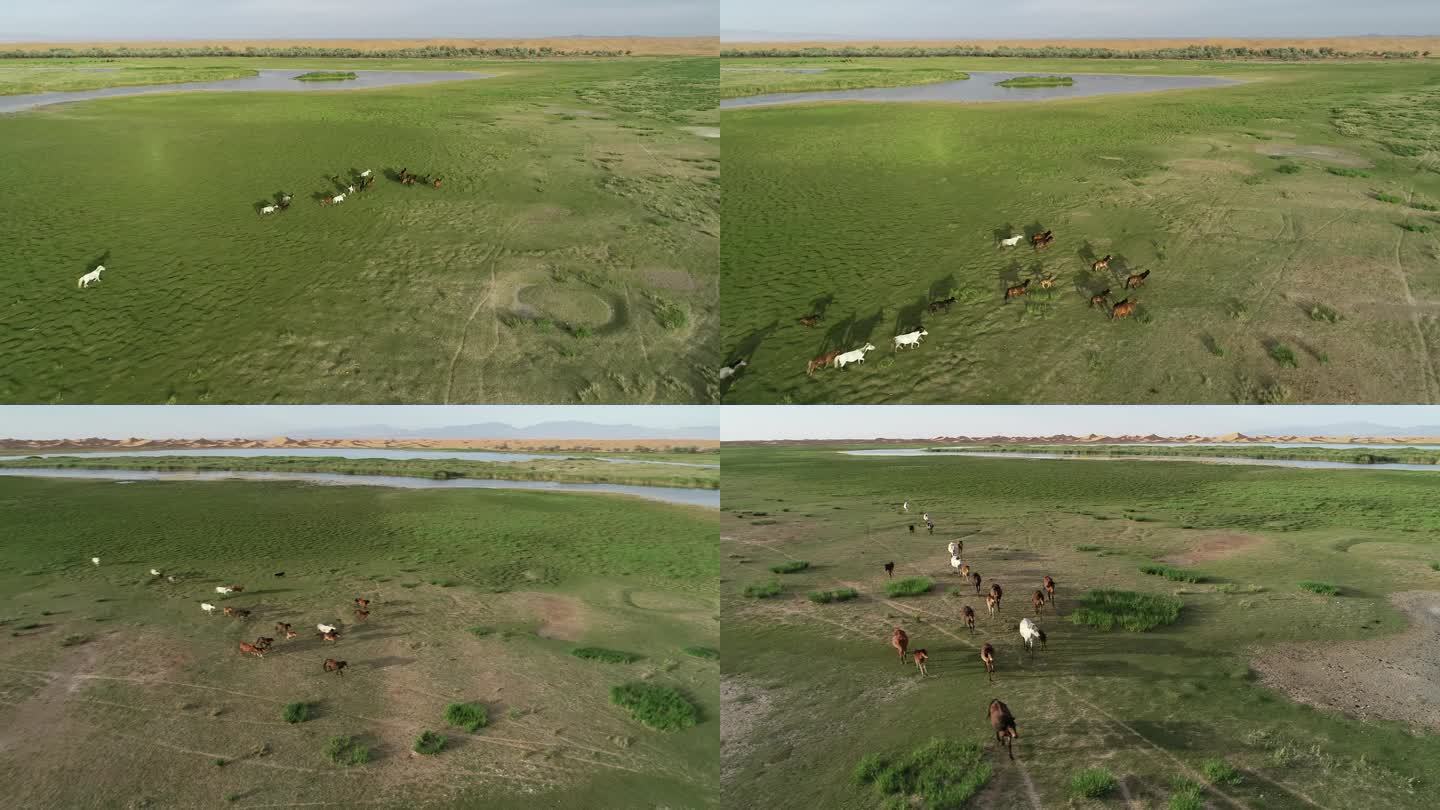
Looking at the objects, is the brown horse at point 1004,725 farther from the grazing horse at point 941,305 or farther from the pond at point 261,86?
the pond at point 261,86

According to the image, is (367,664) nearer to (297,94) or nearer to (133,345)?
(133,345)

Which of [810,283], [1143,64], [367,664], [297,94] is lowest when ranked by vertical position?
[367,664]

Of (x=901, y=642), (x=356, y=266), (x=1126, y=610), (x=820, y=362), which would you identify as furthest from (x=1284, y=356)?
(x=356, y=266)

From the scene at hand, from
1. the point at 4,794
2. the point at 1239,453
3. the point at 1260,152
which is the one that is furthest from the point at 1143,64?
the point at 4,794

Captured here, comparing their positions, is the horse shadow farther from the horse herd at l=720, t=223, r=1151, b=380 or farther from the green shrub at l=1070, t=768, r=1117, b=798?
the green shrub at l=1070, t=768, r=1117, b=798

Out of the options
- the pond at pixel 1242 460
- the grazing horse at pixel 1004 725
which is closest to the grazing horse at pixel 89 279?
the grazing horse at pixel 1004 725

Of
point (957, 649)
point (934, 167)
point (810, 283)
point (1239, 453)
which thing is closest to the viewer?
point (957, 649)

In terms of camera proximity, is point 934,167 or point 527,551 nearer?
point 527,551

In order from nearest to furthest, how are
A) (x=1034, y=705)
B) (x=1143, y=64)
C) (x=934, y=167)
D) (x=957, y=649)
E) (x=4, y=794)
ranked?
1. (x=4, y=794)
2. (x=1034, y=705)
3. (x=957, y=649)
4. (x=934, y=167)
5. (x=1143, y=64)
